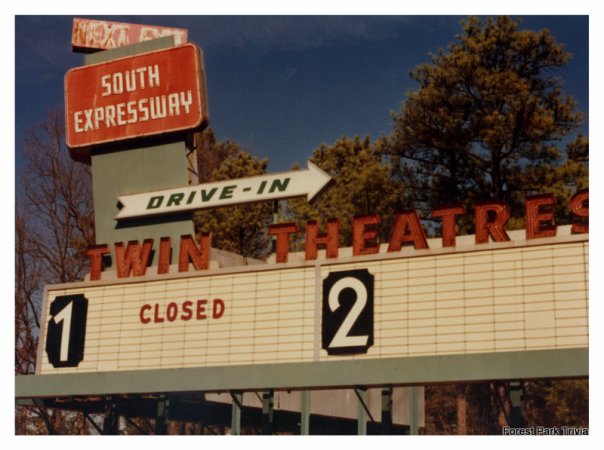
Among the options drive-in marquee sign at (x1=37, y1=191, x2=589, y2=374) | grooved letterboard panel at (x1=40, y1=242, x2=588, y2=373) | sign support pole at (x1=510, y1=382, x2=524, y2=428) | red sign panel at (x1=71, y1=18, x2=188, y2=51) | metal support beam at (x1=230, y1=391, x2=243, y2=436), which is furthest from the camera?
red sign panel at (x1=71, y1=18, x2=188, y2=51)

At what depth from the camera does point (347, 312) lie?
919 inches

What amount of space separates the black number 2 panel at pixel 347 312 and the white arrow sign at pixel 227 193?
289 cm

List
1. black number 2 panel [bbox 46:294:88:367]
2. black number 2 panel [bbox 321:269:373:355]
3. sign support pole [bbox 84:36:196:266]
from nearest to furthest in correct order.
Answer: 1. black number 2 panel [bbox 321:269:373:355]
2. black number 2 panel [bbox 46:294:88:367]
3. sign support pole [bbox 84:36:196:266]

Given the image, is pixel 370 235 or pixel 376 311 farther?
pixel 370 235

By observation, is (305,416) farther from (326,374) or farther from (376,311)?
(376,311)

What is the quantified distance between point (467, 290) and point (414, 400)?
7717mm

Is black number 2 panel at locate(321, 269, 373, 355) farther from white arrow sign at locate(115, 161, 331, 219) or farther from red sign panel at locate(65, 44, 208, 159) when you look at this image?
red sign panel at locate(65, 44, 208, 159)

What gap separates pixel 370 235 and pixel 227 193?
5.09 metres

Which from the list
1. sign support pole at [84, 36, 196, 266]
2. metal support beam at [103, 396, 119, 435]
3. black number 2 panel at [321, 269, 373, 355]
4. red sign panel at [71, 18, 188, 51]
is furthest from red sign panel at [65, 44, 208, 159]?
metal support beam at [103, 396, 119, 435]

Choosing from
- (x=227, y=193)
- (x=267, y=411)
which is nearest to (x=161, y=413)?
(x=267, y=411)

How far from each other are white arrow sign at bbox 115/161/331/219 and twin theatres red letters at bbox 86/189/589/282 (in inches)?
50.0

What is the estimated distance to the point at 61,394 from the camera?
25969 millimetres

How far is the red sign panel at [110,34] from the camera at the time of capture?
31016 millimetres

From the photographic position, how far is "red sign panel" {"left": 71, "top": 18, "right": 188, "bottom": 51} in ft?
102
